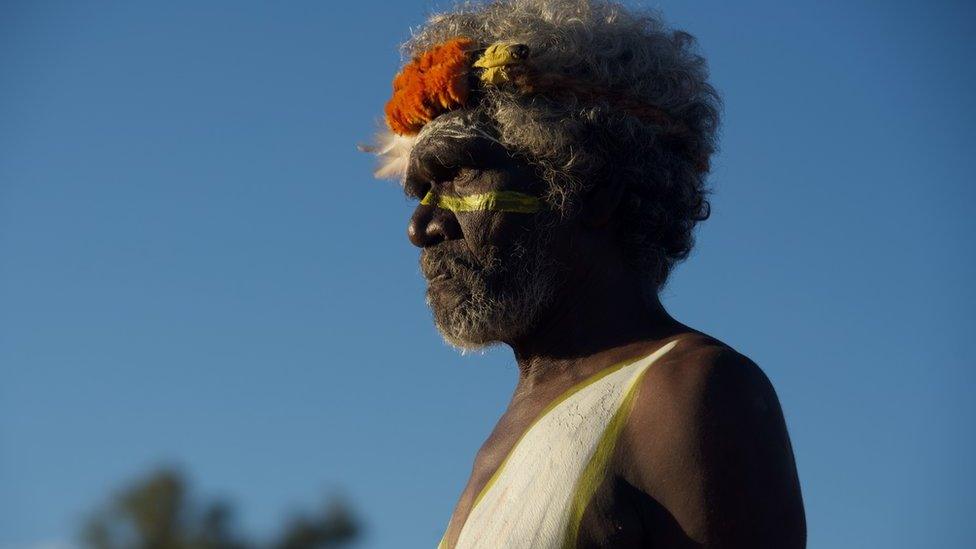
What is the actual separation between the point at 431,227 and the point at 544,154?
1.37 feet

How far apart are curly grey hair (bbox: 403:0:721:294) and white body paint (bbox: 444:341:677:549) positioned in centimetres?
60

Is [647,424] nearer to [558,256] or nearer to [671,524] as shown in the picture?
[671,524]

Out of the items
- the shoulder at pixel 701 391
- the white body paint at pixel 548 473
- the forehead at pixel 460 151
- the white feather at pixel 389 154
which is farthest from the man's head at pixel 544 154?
the shoulder at pixel 701 391

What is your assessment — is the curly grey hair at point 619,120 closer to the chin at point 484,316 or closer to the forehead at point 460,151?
the forehead at point 460,151

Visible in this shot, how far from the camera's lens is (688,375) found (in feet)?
10.9

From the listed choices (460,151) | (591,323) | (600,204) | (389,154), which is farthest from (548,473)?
(389,154)

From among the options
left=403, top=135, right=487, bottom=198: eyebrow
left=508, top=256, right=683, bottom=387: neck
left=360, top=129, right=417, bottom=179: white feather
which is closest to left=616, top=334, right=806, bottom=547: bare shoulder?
left=508, top=256, right=683, bottom=387: neck


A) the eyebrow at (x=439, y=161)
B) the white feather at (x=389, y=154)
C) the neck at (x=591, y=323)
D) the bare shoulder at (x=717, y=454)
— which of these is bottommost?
the bare shoulder at (x=717, y=454)

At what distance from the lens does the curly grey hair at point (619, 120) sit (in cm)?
395

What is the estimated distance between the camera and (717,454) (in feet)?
10.4

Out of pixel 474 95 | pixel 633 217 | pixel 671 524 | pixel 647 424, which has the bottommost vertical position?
pixel 671 524

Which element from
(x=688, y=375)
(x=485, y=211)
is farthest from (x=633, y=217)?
(x=688, y=375)

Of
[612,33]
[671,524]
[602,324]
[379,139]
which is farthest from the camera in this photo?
[379,139]

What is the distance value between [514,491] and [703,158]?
1376mm
